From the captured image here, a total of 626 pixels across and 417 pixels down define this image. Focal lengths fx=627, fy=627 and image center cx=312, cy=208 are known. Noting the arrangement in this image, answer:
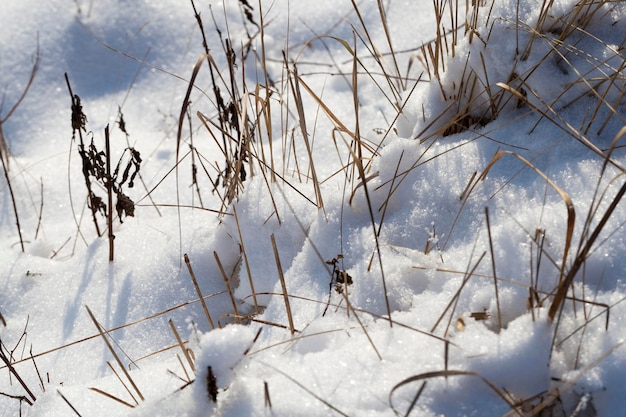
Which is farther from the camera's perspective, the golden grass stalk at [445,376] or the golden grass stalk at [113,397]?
the golden grass stalk at [113,397]

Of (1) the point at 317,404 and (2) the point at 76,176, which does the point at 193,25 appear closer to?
(2) the point at 76,176

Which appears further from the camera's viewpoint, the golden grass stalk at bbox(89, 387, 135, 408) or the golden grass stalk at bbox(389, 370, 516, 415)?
the golden grass stalk at bbox(89, 387, 135, 408)

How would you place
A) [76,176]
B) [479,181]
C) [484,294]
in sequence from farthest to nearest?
[76,176]
[479,181]
[484,294]

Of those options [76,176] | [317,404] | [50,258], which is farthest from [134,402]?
[76,176]

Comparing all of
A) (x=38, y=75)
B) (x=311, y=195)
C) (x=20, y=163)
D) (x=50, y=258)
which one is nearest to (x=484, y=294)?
(x=311, y=195)

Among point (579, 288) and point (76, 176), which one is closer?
point (579, 288)

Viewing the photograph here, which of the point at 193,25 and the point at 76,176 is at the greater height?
the point at 193,25

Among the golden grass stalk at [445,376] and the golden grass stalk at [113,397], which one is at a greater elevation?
the golden grass stalk at [113,397]

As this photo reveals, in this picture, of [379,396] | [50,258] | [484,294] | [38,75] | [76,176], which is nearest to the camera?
[379,396]

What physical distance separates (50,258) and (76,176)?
1.24 ft

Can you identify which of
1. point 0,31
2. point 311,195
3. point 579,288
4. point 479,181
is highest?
point 0,31

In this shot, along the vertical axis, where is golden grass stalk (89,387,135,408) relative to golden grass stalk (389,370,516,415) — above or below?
above

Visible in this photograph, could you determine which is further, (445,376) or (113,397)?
(113,397)

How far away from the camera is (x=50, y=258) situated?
1.85 m
